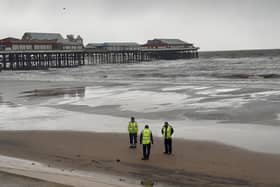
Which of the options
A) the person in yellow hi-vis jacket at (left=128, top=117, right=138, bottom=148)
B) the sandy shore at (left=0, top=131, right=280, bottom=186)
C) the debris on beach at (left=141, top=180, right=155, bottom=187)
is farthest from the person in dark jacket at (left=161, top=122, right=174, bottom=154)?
the debris on beach at (left=141, top=180, right=155, bottom=187)

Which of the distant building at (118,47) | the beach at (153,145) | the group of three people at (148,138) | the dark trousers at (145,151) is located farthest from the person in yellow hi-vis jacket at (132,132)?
the distant building at (118,47)

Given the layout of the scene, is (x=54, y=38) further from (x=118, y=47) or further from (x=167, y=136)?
(x=167, y=136)

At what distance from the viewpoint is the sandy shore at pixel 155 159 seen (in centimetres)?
1001

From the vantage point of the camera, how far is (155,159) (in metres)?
11.9

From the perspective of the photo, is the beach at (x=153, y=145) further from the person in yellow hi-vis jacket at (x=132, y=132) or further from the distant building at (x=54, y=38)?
the distant building at (x=54, y=38)

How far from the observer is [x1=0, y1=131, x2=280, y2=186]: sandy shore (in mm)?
10008

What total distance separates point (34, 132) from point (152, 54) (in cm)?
11497

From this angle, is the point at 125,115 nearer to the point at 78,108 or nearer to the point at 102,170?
the point at 78,108

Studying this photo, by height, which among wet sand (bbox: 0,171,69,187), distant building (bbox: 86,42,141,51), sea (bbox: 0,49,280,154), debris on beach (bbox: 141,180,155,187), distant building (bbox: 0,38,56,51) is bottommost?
sea (bbox: 0,49,280,154)

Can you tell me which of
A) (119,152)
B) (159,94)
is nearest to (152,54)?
(159,94)

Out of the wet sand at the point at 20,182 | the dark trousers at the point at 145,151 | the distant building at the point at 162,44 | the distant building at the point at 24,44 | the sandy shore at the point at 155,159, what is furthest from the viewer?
the distant building at the point at 162,44

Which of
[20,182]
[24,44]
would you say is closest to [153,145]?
[20,182]

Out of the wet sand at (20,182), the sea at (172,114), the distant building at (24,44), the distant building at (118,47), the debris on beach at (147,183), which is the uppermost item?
the distant building at (24,44)

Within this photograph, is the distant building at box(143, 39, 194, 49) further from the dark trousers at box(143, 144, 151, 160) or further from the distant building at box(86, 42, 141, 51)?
the dark trousers at box(143, 144, 151, 160)
